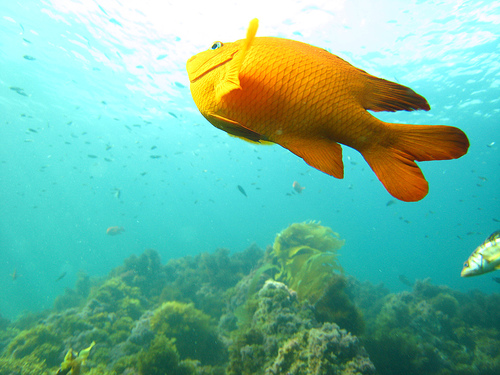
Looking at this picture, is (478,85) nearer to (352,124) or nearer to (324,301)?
(324,301)

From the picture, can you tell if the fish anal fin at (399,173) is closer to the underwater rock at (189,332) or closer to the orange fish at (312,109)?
the orange fish at (312,109)

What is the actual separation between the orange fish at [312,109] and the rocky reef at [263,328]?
11.3 feet

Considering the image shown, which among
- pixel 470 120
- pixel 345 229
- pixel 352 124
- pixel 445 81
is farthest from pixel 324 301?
pixel 345 229

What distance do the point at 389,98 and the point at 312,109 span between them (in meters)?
0.34

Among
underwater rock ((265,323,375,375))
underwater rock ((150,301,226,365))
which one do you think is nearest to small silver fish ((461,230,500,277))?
underwater rock ((265,323,375,375))

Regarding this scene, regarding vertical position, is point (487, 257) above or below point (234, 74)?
below

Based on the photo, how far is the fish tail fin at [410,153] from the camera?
707 mm

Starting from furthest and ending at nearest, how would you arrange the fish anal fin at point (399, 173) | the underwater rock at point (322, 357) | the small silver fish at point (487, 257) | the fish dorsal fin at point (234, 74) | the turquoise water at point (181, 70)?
1. the turquoise water at point (181, 70)
2. the underwater rock at point (322, 357)
3. the small silver fish at point (487, 257)
4. the fish anal fin at point (399, 173)
5. the fish dorsal fin at point (234, 74)

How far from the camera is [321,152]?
34.0 inches

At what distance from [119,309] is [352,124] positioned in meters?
11.3

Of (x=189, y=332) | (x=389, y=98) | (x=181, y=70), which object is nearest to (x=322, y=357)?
(x=389, y=98)

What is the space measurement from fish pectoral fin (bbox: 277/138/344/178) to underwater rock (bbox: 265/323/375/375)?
338 centimetres

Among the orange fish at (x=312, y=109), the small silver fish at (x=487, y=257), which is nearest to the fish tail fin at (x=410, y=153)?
the orange fish at (x=312, y=109)

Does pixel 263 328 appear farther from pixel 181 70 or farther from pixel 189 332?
pixel 181 70
